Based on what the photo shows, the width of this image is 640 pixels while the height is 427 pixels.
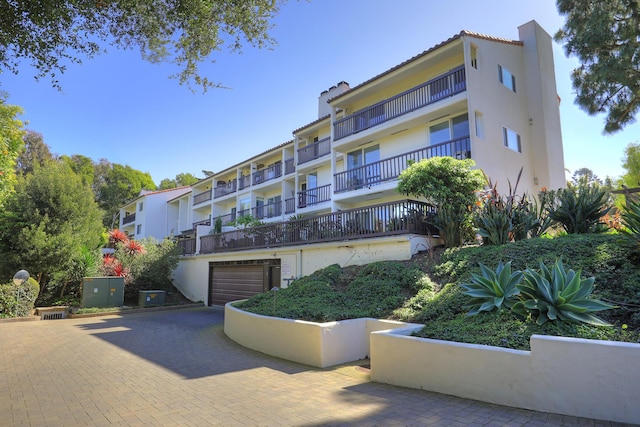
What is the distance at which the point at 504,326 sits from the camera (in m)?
5.32

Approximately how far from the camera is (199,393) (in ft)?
17.6

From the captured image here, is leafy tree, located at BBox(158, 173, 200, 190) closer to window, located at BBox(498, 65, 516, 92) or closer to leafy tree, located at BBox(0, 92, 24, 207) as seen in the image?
leafy tree, located at BBox(0, 92, 24, 207)

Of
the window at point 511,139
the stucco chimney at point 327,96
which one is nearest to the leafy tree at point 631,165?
the window at point 511,139

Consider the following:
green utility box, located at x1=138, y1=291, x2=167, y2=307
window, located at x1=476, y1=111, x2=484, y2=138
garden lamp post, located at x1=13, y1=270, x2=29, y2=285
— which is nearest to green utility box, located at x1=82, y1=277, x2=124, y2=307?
green utility box, located at x1=138, y1=291, x2=167, y2=307

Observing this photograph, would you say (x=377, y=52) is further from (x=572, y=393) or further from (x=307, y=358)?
(x=572, y=393)

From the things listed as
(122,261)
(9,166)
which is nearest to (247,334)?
(9,166)

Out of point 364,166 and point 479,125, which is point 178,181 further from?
point 479,125

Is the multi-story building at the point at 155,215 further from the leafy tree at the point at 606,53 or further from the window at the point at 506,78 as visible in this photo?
the leafy tree at the point at 606,53

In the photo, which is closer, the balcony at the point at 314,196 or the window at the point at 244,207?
the balcony at the point at 314,196

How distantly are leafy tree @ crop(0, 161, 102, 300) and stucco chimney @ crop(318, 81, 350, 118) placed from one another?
1468 cm

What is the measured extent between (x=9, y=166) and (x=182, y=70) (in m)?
10.0

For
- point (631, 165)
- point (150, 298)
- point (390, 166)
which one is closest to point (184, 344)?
point (150, 298)

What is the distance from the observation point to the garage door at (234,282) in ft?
55.7

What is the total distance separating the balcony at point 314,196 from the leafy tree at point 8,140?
12939 millimetres
